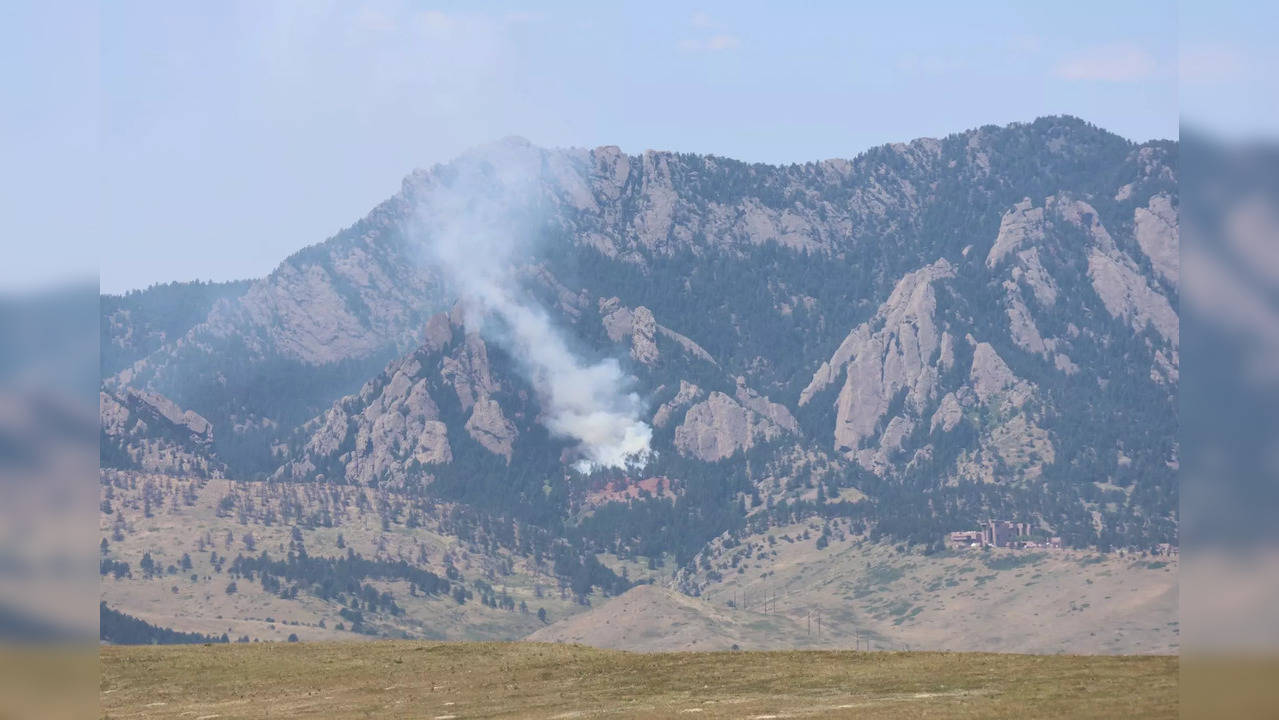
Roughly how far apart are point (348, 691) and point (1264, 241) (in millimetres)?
83675

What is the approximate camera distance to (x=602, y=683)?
105375mm

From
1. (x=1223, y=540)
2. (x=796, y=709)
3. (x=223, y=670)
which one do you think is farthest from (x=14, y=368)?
(x=223, y=670)

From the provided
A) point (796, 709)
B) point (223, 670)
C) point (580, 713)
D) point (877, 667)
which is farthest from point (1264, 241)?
point (223, 670)

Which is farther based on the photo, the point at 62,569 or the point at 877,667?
the point at 877,667

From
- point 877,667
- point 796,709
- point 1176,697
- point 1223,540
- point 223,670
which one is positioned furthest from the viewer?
point 223,670

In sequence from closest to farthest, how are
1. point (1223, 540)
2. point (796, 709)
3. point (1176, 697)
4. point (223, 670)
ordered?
1. point (1223, 540)
2. point (1176, 697)
3. point (796, 709)
4. point (223, 670)

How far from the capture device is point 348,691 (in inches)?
4304

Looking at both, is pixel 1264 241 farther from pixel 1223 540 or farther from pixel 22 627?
pixel 22 627

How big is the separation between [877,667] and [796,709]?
1982 centimetres

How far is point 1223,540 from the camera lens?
36.8 m

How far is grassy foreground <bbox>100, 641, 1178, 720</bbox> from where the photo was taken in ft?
277

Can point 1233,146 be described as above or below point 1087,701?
above

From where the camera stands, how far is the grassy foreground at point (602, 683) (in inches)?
3322

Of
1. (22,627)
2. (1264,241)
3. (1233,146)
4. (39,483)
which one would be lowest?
(22,627)
